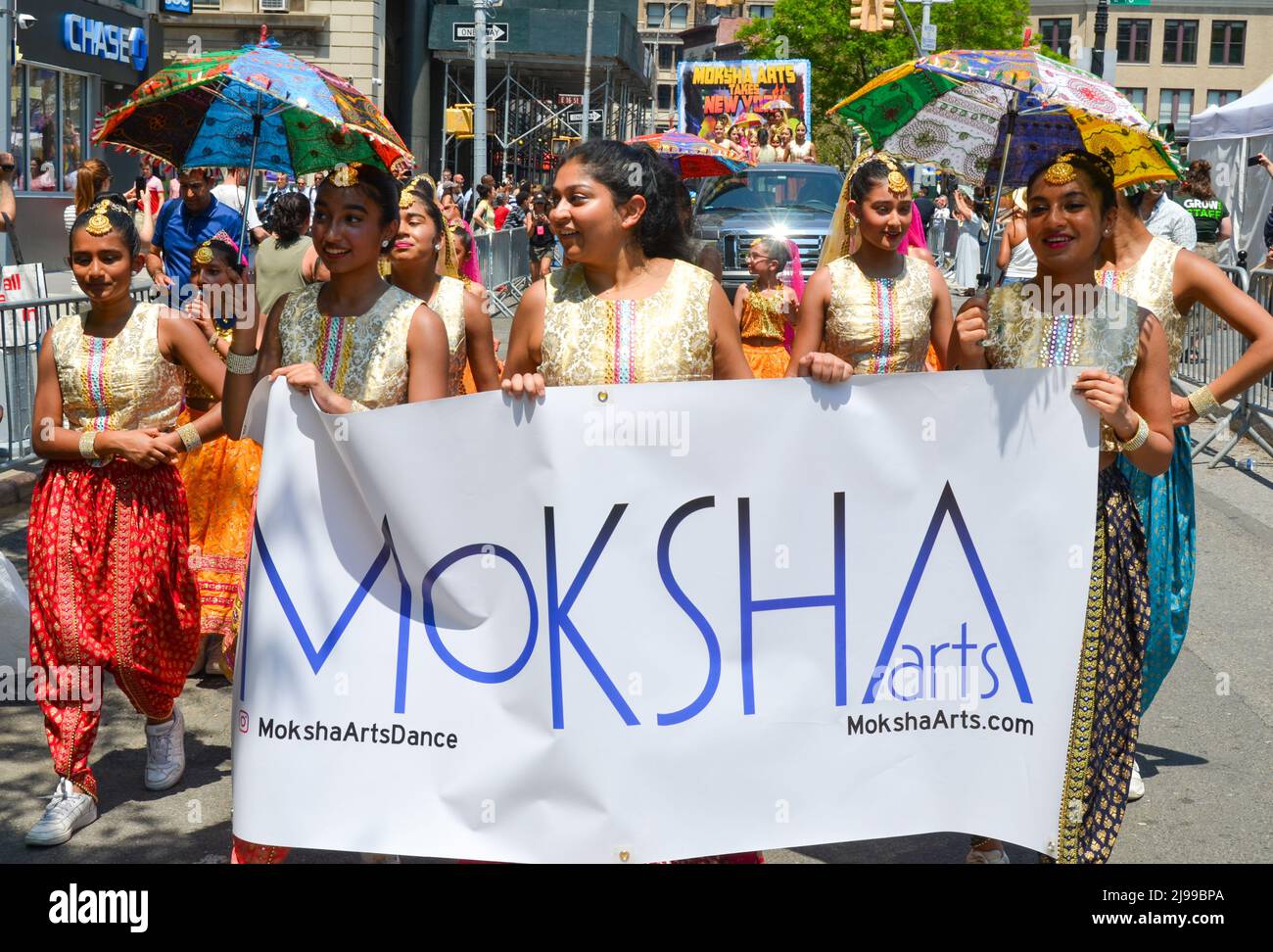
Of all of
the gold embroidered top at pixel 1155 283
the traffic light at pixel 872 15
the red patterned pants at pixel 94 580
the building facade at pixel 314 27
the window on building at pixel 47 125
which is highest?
the building facade at pixel 314 27

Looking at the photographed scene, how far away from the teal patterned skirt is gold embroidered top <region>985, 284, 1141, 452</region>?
810 mm

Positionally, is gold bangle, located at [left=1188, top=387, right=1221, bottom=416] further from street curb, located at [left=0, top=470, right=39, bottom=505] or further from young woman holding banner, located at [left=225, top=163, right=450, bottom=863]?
street curb, located at [left=0, top=470, right=39, bottom=505]

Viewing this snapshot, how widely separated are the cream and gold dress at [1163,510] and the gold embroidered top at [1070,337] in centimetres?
65

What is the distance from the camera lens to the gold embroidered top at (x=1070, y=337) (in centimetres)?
402

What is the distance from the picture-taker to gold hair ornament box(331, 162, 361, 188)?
13.4 ft

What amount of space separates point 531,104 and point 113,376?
4835cm

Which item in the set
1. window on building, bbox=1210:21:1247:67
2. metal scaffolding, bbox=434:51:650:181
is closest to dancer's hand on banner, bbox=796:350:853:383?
metal scaffolding, bbox=434:51:650:181

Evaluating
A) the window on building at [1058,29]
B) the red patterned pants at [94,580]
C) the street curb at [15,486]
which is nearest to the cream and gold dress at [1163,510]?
the red patterned pants at [94,580]

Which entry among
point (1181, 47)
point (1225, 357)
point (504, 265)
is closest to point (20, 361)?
point (1225, 357)

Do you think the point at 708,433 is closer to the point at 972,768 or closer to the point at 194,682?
the point at 972,768

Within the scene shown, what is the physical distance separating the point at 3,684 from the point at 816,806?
369 cm

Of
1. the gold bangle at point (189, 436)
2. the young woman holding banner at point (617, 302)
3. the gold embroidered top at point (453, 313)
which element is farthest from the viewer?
the gold embroidered top at point (453, 313)

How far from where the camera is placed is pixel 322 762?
366 centimetres

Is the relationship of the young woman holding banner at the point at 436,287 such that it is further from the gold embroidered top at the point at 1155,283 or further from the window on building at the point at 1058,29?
the window on building at the point at 1058,29
